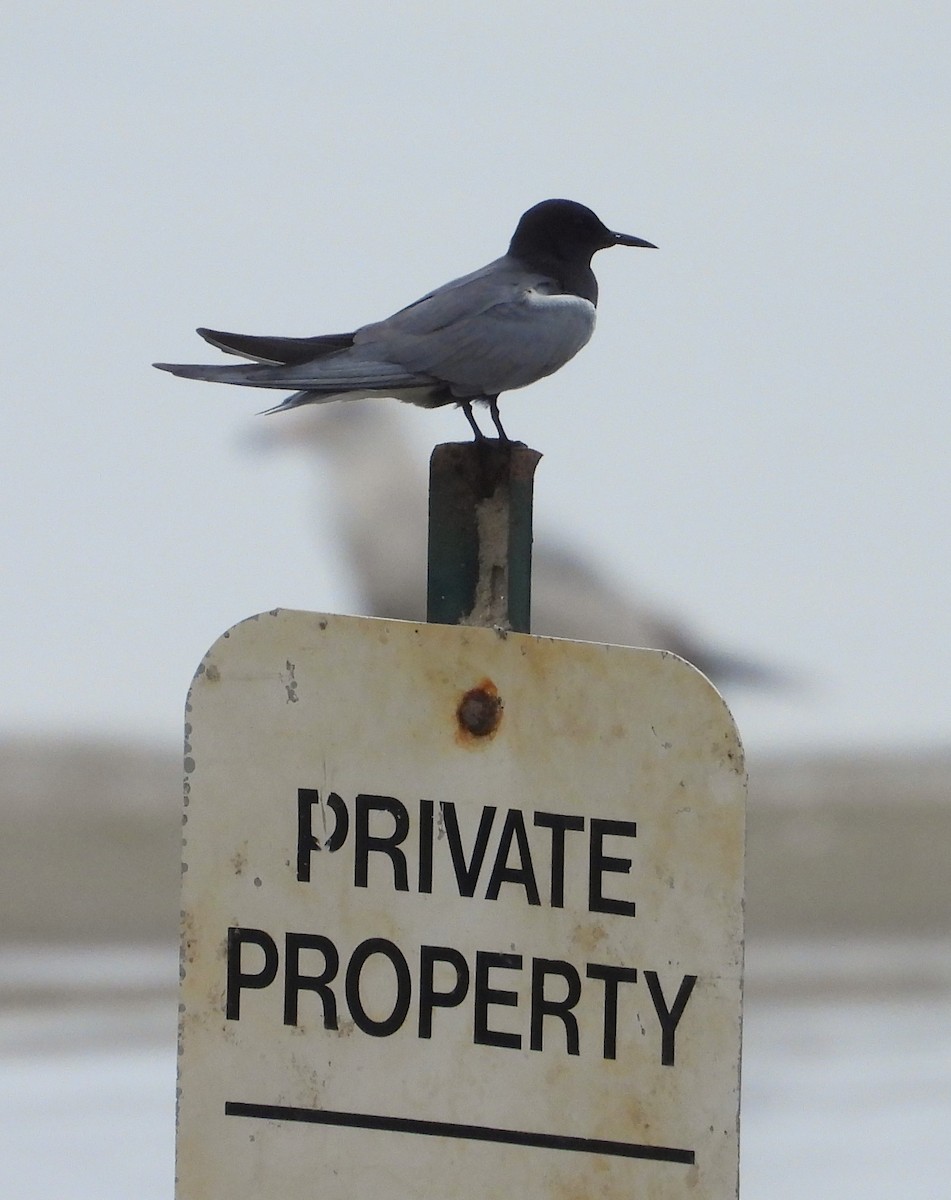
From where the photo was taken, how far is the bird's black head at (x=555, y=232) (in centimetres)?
327

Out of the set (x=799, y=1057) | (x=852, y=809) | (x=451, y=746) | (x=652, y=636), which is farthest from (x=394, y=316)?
(x=852, y=809)

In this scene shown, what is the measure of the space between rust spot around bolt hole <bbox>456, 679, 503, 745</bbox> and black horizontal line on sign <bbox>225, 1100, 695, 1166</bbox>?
1.15 ft

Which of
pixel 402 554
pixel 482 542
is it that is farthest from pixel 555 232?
pixel 402 554

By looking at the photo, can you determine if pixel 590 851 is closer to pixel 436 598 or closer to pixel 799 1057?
pixel 436 598

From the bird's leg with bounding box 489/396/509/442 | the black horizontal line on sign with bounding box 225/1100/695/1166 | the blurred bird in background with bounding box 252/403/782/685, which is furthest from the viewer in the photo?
the blurred bird in background with bounding box 252/403/782/685

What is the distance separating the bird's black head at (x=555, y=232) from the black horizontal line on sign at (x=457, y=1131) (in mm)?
1755

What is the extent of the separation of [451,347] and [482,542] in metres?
0.97

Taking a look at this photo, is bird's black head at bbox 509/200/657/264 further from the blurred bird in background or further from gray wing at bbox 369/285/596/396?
the blurred bird in background

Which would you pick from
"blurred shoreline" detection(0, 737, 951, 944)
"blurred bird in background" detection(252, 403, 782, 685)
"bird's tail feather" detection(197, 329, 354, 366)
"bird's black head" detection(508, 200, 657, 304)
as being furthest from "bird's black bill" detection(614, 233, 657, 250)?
"blurred shoreline" detection(0, 737, 951, 944)

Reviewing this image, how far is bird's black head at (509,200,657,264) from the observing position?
3.27 m

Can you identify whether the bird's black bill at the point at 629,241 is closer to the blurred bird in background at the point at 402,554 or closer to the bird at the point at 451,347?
the bird at the point at 451,347

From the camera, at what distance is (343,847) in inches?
72.2

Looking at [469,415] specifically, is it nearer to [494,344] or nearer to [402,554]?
[494,344]

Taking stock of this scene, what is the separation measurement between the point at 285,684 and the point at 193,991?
0.98 ft
